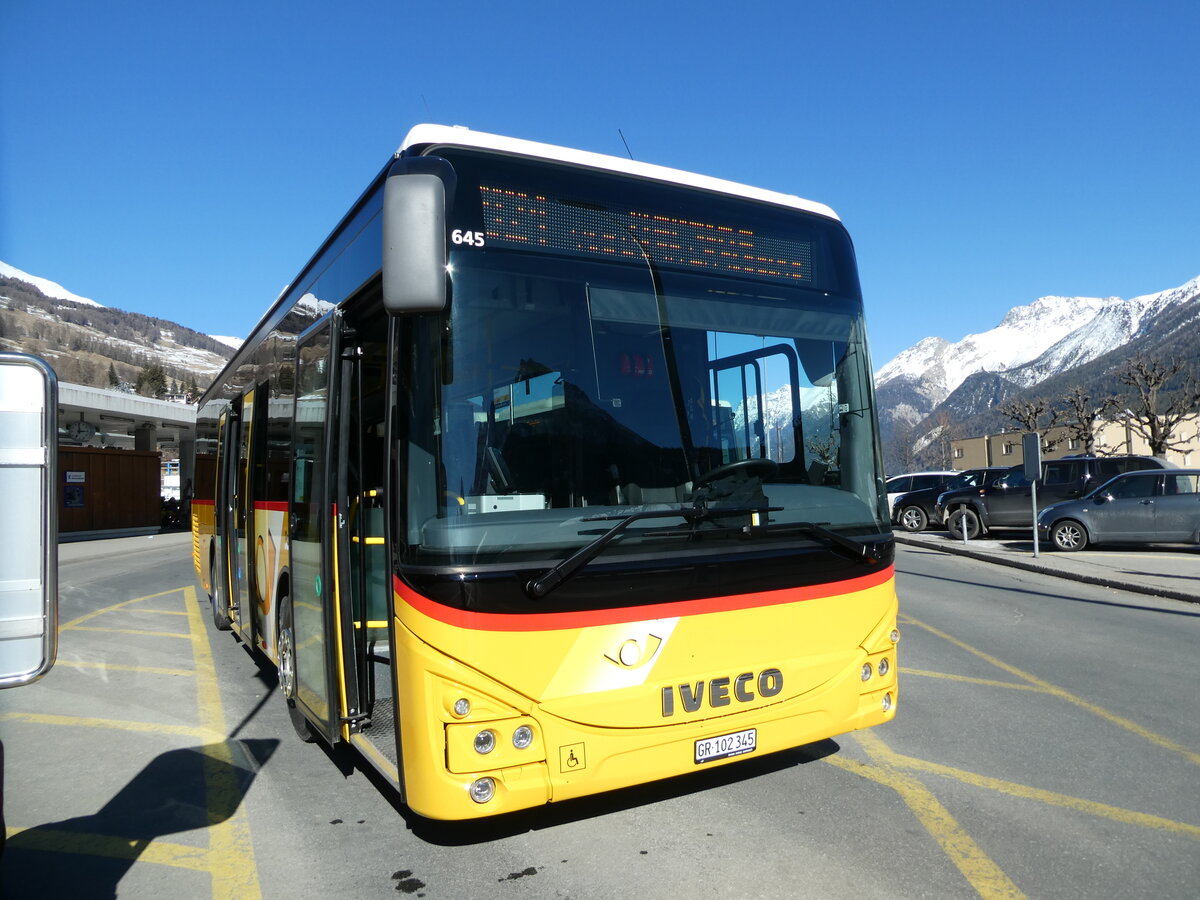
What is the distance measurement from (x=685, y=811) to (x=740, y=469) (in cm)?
180

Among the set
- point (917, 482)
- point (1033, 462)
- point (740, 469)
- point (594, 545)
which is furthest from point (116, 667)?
point (917, 482)

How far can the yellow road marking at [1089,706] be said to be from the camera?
5355 millimetres

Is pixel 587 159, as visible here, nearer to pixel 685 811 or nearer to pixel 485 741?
pixel 485 741

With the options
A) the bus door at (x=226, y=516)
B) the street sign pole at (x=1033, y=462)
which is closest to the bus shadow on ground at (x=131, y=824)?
the bus door at (x=226, y=516)

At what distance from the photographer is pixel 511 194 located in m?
3.97

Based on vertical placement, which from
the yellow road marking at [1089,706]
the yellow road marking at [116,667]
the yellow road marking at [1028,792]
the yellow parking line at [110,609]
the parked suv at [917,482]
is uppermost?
the parked suv at [917,482]

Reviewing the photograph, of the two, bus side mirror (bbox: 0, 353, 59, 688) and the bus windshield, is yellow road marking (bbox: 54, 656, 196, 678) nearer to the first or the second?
the bus windshield

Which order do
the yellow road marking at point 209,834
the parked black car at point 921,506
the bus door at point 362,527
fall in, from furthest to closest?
the parked black car at point 921,506
the bus door at point 362,527
the yellow road marking at point 209,834

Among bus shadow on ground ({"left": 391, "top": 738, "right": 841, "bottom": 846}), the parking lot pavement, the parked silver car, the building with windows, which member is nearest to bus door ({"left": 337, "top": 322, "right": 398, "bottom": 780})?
bus shadow on ground ({"left": 391, "top": 738, "right": 841, "bottom": 846})

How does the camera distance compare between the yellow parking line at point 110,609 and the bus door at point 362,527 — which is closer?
the bus door at point 362,527

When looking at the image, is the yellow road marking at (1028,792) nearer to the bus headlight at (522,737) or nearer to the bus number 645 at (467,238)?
the bus headlight at (522,737)

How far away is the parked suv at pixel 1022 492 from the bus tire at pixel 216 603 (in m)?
16.6

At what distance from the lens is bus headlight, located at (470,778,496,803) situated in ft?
11.4

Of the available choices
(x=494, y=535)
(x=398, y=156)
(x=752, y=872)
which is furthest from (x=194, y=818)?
(x=398, y=156)
